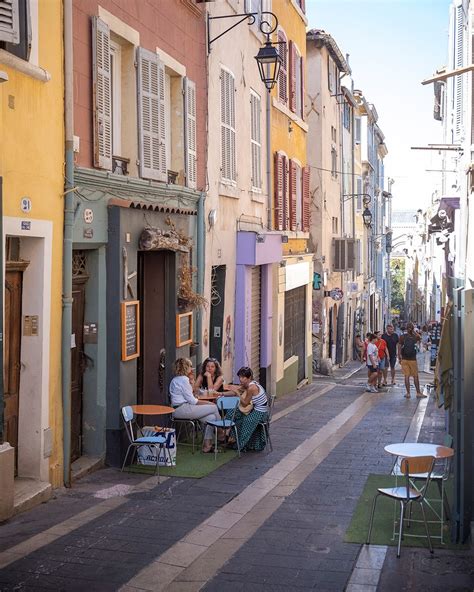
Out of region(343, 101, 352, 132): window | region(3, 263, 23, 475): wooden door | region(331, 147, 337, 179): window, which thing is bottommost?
region(3, 263, 23, 475): wooden door

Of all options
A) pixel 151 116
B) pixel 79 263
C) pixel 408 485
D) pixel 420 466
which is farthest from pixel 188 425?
pixel 408 485

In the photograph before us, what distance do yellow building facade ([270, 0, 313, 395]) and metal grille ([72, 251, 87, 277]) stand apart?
32.6 feet

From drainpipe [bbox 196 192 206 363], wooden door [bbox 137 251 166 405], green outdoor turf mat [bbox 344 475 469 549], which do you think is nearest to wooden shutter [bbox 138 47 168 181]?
wooden door [bbox 137 251 166 405]

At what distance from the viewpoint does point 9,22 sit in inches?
323

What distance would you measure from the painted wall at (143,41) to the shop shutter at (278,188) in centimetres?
596

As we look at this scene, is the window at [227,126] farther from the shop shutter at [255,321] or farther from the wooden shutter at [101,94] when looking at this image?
the wooden shutter at [101,94]

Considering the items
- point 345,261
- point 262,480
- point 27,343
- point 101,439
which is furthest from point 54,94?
point 345,261

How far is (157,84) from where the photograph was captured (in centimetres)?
1281

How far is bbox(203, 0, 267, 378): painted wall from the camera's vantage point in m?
15.7

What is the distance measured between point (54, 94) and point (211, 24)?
652 cm

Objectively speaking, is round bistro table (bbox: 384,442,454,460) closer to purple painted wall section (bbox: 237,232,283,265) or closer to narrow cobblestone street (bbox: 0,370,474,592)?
narrow cobblestone street (bbox: 0,370,474,592)

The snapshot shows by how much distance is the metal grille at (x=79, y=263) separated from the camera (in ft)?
35.5

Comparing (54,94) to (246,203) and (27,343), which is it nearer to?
(27,343)

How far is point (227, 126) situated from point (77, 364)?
23.7 feet
